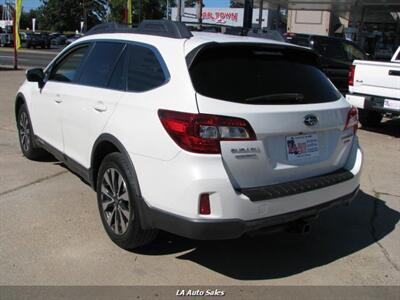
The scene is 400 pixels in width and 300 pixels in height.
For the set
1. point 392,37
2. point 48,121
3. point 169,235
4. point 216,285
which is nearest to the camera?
point 216,285

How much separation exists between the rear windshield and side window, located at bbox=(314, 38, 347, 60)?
10958 millimetres

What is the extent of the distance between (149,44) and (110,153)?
0.94m

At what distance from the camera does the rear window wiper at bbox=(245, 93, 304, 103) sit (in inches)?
144

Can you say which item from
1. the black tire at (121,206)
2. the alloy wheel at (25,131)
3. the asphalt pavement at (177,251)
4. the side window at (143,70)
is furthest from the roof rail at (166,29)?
the alloy wheel at (25,131)

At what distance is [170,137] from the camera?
3490 mm

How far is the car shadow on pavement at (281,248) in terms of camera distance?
405cm

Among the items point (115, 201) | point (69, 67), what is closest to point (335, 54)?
point (69, 67)

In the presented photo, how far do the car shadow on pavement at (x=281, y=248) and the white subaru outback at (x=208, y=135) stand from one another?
462 mm

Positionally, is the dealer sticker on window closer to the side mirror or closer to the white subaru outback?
the white subaru outback

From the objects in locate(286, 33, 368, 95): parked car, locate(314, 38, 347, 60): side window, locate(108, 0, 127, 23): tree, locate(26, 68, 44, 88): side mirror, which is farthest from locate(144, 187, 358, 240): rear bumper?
locate(108, 0, 127, 23): tree

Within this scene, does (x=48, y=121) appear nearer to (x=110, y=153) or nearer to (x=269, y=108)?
(x=110, y=153)

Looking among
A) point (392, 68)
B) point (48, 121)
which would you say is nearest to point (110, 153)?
point (48, 121)

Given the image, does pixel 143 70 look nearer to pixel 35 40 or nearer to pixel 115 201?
pixel 115 201

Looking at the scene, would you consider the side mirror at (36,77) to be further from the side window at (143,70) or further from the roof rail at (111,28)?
the side window at (143,70)
